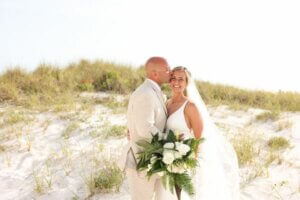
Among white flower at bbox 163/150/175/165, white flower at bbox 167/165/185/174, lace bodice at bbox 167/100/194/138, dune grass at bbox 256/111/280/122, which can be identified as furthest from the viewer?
dune grass at bbox 256/111/280/122

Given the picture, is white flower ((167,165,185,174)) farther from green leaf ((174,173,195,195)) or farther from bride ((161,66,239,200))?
bride ((161,66,239,200))

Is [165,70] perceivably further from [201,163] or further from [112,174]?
[112,174]

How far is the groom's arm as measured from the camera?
17.2 ft

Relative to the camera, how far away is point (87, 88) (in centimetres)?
1385

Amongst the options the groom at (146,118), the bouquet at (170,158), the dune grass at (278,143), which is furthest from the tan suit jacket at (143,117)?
the dune grass at (278,143)

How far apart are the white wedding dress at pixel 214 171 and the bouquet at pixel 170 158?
0.47 metres

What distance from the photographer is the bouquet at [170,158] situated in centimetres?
517

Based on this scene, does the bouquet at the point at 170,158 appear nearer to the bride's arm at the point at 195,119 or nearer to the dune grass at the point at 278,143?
the bride's arm at the point at 195,119

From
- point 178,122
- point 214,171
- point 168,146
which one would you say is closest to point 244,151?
point 214,171

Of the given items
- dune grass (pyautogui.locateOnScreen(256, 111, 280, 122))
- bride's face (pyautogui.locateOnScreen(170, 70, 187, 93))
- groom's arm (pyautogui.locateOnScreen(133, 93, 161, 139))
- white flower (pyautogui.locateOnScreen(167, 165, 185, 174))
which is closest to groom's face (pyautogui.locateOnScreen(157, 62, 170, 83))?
bride's face (pyautogui.locateOnScreen(170, 70, 187, 93))

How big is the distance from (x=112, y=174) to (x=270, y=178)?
283cm

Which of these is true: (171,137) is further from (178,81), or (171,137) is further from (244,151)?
(244,151)

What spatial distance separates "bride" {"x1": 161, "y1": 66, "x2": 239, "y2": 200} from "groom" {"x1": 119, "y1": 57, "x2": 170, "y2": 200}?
0.56ft

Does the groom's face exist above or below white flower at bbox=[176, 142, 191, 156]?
above
